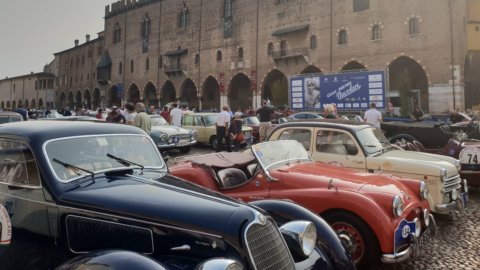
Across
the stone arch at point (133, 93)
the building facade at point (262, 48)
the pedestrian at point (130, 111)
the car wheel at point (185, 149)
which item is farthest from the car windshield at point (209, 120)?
the stone arch at point (133, 93)

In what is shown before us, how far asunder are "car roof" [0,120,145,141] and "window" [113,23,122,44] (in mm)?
49846

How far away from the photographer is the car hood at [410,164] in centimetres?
579

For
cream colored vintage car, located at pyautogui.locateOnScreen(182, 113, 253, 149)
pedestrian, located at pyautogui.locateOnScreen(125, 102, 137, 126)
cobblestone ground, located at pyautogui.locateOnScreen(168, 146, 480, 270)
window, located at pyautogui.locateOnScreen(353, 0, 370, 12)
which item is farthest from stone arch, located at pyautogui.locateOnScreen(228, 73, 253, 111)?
cobblestone ground, located at pyautogui.locateOnScreen(168, 146, 480, 270)

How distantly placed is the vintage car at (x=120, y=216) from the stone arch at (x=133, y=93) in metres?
46.7

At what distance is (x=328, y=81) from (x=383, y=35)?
990 cm

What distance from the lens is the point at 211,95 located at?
4244 centimetres

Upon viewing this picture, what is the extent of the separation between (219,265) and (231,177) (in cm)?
300

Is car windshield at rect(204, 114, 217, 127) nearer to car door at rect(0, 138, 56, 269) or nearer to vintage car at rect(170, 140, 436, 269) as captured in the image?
vintage car at rect(170, 140, 436, 269)

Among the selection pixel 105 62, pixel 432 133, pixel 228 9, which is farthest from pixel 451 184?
pixel 105 62

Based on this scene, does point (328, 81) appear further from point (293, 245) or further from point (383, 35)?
point (293, 245)

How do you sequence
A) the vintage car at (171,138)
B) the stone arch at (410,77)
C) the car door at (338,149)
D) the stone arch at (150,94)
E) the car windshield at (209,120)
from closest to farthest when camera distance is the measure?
the car door at (338,149), the vintage car at (171,138), the car windshield at (209,120), the stone arch at (410,77), the stone arch at (150,94)

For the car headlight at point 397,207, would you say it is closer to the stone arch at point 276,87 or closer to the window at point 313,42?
the window at point 313,42

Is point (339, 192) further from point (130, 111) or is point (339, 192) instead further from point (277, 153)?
point (130, 111)

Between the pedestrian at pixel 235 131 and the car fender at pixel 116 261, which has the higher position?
the pedestrian at pixel 235 131
